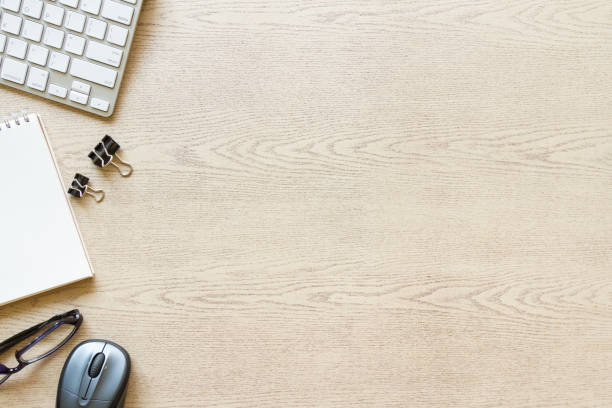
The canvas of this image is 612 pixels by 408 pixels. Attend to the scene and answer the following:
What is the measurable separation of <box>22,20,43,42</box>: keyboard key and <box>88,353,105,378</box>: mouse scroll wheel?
47cm

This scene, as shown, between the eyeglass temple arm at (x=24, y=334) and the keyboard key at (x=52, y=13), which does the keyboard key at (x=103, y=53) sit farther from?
the eyeglass temple arm at (x=24, y=334)

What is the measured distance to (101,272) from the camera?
0.79 m

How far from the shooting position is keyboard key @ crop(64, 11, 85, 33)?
0.77 meters

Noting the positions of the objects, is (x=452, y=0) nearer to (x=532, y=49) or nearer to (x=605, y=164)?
(x=532, y=49)

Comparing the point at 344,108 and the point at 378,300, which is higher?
the point at 344,108

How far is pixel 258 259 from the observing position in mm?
808

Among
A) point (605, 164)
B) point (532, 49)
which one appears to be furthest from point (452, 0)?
point (605, 164)

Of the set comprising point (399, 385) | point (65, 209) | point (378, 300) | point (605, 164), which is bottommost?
point (399, 385)

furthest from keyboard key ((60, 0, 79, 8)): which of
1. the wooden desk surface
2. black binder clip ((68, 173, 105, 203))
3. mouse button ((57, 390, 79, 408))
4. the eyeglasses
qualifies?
mouse button ((57, 390, 79, 408))

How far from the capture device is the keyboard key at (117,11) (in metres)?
0.77

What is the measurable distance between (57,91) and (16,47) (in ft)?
0.27

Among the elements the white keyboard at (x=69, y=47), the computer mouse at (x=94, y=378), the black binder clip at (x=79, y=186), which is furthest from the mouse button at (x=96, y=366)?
the white keyboard at (x=69, y=47)

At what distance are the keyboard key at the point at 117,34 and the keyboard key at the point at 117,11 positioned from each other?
0.04ft

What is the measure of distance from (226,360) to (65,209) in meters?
0.33
